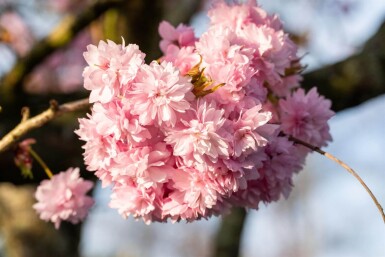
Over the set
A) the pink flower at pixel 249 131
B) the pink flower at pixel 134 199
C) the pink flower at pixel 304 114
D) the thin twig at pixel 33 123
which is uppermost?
the pink flower at pixel 249 131

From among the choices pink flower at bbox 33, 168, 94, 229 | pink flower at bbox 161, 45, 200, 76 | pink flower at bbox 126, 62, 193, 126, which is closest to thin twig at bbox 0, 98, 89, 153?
pink flower at bbox 33, 168, 94, 229

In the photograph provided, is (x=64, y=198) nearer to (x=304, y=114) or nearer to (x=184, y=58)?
(x=184, y=58)

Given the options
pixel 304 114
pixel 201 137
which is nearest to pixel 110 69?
pixel 201 137

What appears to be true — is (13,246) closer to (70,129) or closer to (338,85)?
(70,129)

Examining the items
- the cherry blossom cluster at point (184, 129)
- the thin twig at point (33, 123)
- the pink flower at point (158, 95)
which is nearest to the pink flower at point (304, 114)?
the cherry blossom cluster at point (184, 129)

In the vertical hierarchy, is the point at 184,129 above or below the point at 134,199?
above

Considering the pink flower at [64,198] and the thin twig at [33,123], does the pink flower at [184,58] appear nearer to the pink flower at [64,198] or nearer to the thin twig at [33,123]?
the thin twig at [33,123]

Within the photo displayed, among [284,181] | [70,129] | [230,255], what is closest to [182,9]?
[70,129]
